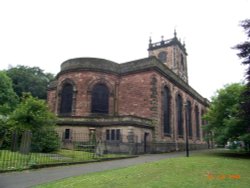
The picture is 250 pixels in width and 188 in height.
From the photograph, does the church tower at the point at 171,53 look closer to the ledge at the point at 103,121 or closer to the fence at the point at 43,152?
the ledge at the point at 103,121

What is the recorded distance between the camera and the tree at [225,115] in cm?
2006

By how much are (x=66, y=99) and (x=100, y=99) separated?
4799 millimetres

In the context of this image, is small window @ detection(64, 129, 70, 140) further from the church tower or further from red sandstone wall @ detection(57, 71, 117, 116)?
the church tower

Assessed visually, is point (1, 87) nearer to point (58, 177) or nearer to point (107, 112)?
point (107, 112)

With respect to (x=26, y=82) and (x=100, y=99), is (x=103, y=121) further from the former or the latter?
(x=26, y=82)

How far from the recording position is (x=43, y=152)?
17734mm

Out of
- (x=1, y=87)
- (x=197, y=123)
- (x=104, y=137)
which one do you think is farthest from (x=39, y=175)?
(x=197, y=123)

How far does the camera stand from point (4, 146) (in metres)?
17.4

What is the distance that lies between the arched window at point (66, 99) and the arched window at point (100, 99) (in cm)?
321

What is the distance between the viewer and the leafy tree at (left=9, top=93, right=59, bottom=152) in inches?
705

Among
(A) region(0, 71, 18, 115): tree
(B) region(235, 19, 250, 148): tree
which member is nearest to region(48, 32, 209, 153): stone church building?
(B) region(235, 19, 250, 148): tree

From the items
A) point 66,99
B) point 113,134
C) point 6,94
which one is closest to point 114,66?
point 66,99

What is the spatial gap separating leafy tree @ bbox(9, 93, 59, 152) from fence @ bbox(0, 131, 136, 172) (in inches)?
9.0

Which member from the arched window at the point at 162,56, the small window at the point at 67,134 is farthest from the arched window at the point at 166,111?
the arched window at the point at 162,56
